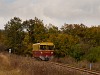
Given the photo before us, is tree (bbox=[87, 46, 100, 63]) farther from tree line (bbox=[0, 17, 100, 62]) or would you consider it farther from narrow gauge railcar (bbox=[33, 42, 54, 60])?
narrow gauge railcar (bbox=[33, 42, 54, 60])

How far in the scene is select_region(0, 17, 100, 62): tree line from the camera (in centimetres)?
3719

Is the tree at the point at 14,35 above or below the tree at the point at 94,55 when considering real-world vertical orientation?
above

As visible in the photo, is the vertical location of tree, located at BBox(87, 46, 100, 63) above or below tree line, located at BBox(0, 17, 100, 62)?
below

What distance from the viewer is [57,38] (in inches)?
1823

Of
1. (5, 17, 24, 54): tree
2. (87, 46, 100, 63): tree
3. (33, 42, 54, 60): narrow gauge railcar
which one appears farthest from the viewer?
(5, 17, 24, 54): tree

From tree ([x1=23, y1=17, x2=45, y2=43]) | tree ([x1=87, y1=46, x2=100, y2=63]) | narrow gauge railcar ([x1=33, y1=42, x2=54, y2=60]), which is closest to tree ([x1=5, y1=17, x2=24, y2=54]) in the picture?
tree ([x1=23, y1=17, x2=45, y2=43])

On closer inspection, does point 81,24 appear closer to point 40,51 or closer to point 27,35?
point 27,35

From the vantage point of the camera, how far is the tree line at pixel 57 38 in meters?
37.2

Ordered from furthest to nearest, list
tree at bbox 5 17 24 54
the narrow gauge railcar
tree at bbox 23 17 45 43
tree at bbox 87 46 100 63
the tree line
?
tree at bbox 5 17 24 54
tree at bbox 23 17 45 43
the narrow gauge railcar
the tree line
tree at bbox 87 46 100 63

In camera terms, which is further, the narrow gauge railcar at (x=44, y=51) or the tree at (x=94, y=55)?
the narrow gauge railcar at (x=44, y=51)

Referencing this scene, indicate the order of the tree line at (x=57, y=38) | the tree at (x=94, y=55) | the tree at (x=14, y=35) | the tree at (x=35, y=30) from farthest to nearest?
the tree at (x=14, y=35) → the tree at (x=35, y=30) → the tree line at (x=57, y=38) → the tree at (x=94, y=55)

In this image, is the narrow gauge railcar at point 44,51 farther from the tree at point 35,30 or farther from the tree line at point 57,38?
the tree at point 35,30

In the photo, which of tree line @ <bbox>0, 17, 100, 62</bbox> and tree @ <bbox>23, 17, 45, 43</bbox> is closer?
tree line @ <bbox>0, 17, 100, 62</bbox>

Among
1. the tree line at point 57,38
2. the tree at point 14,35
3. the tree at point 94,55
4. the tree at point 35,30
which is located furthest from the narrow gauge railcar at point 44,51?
the tree at point 14,35
